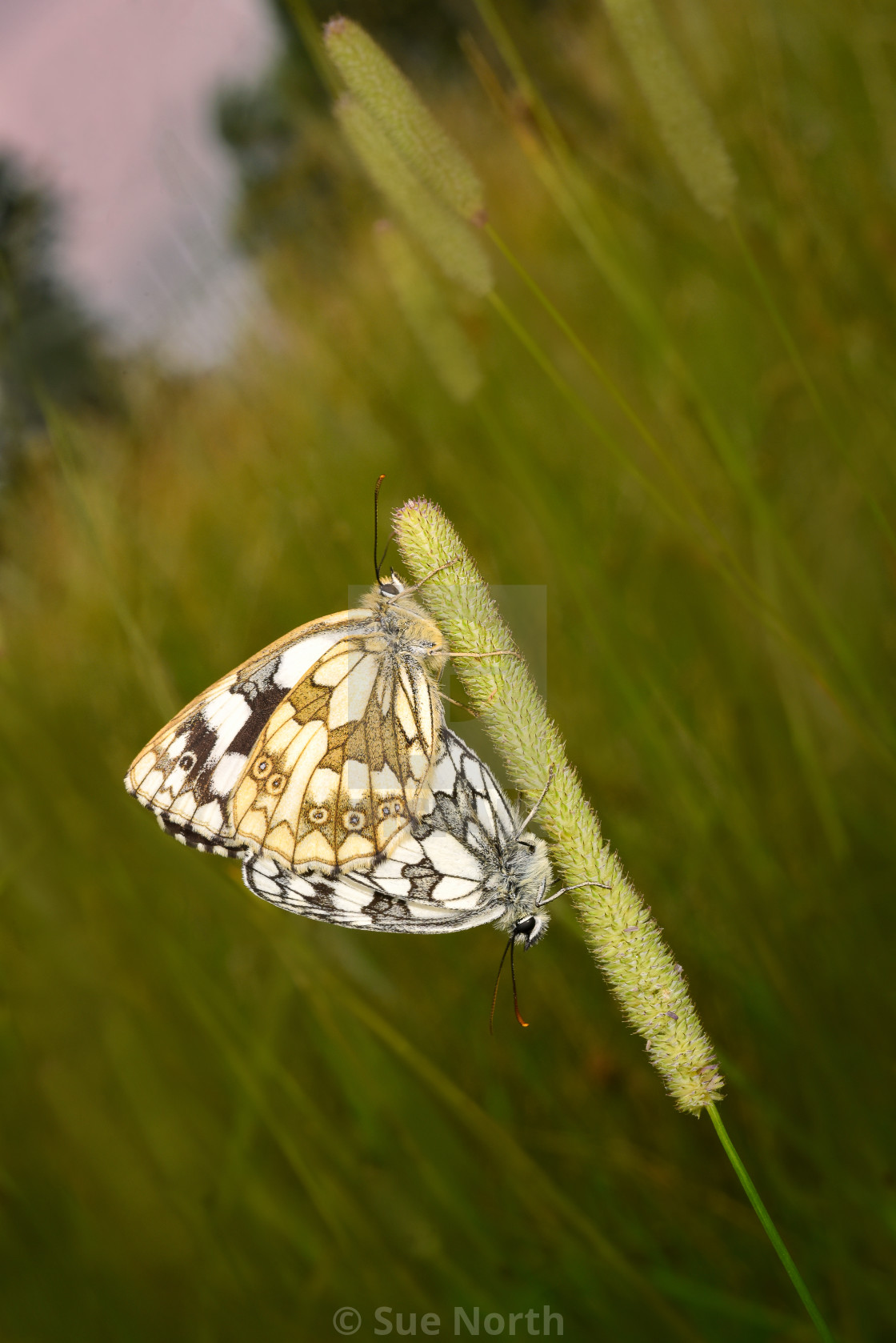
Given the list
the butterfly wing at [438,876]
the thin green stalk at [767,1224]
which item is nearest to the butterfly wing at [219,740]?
the butterfly wing at [438,876]

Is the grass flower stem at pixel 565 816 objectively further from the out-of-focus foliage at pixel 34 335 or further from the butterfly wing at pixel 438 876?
the out-of-focus foliage at pixel 34 335

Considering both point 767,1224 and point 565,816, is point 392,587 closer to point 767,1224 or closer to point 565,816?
point 565,816

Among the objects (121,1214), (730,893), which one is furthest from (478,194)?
(121,1214)

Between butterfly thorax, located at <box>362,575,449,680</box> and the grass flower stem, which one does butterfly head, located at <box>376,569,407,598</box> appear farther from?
the grass flower stem

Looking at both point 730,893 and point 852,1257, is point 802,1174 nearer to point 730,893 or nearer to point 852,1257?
point 852,1257

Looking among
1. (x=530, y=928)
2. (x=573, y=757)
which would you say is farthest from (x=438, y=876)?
(x=573, y=757)

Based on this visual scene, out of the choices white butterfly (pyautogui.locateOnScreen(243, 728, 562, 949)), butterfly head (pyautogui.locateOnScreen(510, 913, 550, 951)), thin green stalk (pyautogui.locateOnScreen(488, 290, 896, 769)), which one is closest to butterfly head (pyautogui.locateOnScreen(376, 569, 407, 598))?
white butterfly (pyautogui.locateOnScreen(243, 728, 562, 949))
